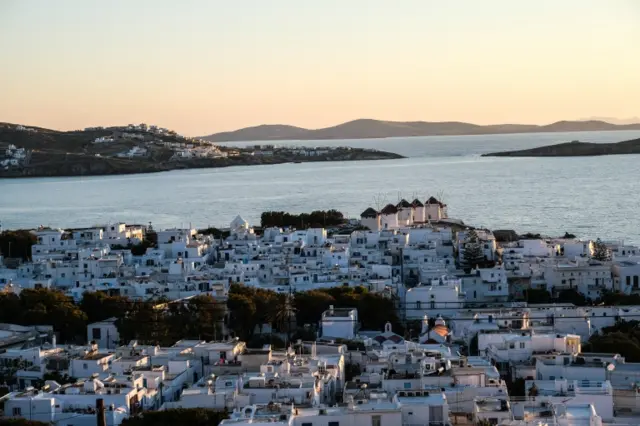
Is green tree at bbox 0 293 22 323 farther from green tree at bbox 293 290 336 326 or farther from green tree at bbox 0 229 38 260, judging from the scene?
green tree at bbox 0 229 38 260

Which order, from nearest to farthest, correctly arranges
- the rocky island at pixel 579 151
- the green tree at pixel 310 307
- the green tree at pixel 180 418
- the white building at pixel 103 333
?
the green tree at pixel 180 418 → the white building at pixel 103 333 → the green tree at pixel 310 307 → the rocky island at pixel 579 151

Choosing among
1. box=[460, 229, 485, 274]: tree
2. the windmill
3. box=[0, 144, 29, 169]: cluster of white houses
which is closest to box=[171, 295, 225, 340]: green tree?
box=[460, 229, 485, 274]: tree

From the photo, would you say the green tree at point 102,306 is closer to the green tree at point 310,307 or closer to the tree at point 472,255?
the green tree at point 310,307

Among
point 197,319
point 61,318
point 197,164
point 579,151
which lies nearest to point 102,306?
point 61,318

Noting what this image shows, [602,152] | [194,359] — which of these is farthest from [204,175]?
[194,359]

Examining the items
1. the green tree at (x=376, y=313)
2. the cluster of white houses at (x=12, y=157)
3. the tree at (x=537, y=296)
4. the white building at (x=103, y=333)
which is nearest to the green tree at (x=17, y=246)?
the white building at (x=103, y=333)
